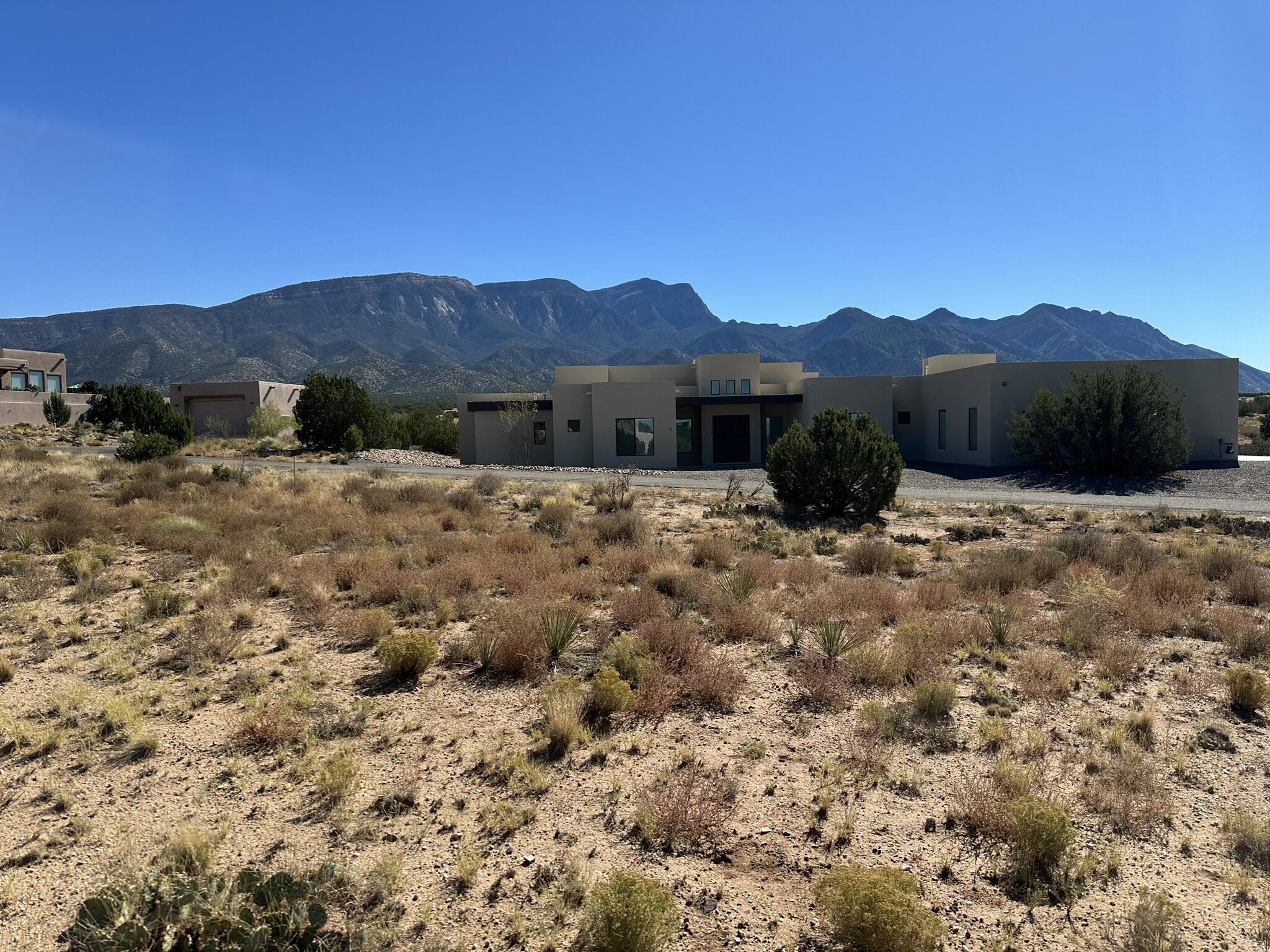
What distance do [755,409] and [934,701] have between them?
3287cm

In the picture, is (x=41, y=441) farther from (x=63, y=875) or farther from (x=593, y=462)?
(x=63, y=875)

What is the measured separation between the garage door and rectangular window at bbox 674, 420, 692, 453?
113 feet

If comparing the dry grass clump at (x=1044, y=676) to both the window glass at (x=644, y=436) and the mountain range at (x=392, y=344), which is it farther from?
the mountain range at (x=392, y=344)

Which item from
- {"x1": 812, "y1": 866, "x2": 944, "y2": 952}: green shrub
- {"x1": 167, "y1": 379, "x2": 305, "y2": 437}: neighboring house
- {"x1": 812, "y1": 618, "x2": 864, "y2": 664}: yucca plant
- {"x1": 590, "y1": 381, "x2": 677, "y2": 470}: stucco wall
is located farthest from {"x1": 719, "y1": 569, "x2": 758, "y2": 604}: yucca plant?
{"x1": 167, "y1": 379, "x2": 305, "y2": 437}: neighboring house

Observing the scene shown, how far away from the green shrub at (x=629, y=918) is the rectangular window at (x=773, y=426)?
35.4 m

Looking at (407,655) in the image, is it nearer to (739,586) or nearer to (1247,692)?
(739,586)

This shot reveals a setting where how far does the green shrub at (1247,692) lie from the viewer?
20.3 ft

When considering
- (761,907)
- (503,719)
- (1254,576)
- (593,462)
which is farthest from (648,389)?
(761,907)

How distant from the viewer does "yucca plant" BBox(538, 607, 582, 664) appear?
289 inches

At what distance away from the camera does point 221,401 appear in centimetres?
5350

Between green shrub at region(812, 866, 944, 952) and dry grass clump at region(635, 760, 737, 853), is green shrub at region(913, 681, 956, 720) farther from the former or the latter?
green shrub at region(812, 866, 944, 952)

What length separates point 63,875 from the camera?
3.96m

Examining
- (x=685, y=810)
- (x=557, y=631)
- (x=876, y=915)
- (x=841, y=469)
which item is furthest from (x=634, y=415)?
(x=876, y=915)

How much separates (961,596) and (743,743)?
17.9ft
